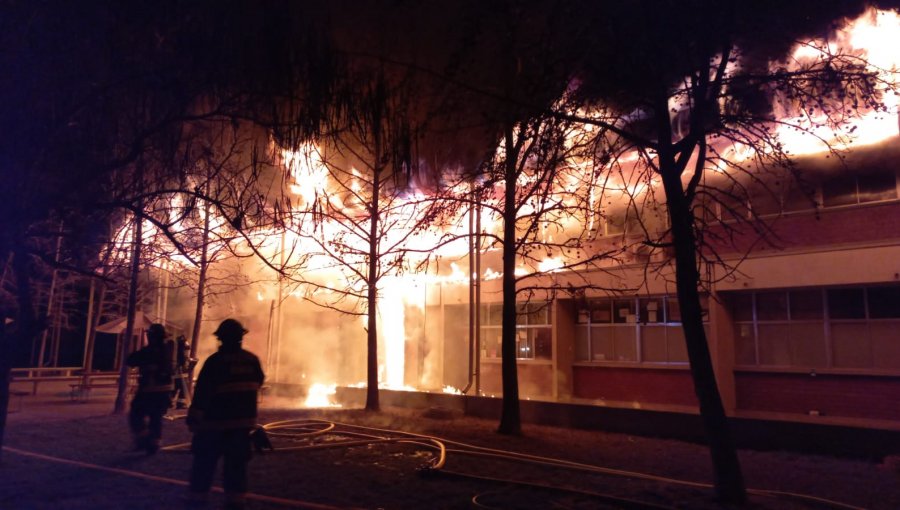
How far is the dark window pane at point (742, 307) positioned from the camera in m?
16.3

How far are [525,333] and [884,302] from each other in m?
10.4

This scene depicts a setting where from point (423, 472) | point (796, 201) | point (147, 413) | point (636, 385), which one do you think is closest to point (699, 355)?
point (423, 472)

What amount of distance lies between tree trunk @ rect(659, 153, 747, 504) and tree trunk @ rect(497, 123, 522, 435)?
451cm

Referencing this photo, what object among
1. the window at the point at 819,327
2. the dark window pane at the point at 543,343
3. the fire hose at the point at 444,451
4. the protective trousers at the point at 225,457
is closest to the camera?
the protective trousers at the point at 225,457

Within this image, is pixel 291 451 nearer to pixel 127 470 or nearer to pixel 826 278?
pixel 127 470

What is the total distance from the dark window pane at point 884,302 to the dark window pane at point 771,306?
1.93 meters

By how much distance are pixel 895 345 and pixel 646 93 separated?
1034 cm

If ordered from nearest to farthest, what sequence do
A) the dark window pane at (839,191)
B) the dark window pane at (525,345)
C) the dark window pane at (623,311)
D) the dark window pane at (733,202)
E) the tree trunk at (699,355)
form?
the tree trunk at (699,355) → the dark window pane at (733,202) → the dark window pane at (839,191) → the dark window pane at (623,311) → the dark window pane at (525,345)

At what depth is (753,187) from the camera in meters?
15.7

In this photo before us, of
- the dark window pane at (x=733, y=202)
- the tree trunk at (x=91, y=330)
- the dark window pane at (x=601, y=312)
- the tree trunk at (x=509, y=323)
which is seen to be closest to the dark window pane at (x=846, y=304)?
the dark window pane at (x=733, y=202)

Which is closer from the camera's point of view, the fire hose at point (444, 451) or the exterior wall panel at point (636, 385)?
the fire hose at point (444, 451)

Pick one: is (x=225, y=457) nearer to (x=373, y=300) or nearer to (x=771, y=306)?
(x=373, y=300)

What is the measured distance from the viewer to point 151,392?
8.94 meters

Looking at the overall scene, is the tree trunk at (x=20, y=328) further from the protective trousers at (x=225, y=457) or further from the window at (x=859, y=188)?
the window at (x=859, y=188)
